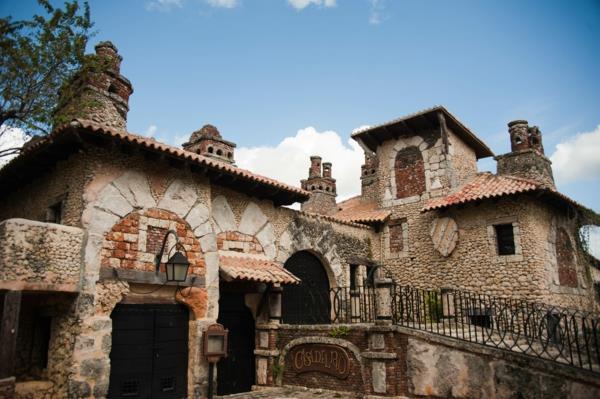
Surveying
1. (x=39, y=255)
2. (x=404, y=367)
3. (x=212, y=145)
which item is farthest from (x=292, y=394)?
(x=212, y=145)

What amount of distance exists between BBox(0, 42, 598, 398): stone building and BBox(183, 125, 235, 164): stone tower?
0.14 ft

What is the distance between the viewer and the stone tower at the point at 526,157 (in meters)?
13.6

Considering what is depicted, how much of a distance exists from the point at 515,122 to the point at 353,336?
9439 mm

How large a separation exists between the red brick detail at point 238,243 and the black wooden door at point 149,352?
1.86 m

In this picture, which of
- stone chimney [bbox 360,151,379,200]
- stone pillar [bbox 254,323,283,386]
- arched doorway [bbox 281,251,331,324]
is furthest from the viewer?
stone chimney [bbox 360,151,379,200]

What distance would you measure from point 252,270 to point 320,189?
9.60 metres

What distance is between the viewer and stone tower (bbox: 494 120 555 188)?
13602 mm

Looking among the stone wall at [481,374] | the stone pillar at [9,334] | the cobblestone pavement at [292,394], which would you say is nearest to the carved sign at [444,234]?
the stone wall at [481,374]

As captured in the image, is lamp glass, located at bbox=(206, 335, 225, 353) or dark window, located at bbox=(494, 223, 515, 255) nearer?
lamp glass, located at bbox=(206, 335, 225, 353)

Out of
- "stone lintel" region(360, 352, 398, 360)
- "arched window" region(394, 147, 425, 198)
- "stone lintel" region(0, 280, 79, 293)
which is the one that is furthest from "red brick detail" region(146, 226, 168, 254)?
"arched window" region(394, 147, 425, 198)

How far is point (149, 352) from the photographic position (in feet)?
26.0

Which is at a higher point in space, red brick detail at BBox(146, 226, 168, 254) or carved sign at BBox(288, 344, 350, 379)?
red brick detail at BBox(146, 226, 168, 254)

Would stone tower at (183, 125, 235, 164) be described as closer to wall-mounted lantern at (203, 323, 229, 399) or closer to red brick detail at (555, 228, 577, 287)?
wall-mounted lantern at (203, 323, 229, 399)

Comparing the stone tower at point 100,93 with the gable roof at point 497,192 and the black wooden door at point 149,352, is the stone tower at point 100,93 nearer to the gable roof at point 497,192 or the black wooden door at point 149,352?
the black wooden door at point 149,352
